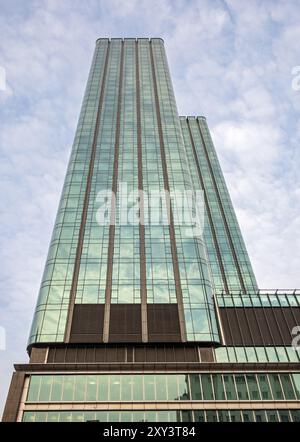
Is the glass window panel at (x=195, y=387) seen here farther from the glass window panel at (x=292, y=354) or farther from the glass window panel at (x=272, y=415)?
the glass window panel at (x=292, y=354)

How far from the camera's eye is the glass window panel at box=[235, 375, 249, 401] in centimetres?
4152

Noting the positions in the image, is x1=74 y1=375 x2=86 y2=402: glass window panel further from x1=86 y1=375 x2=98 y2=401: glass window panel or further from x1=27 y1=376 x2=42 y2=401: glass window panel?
x1=27 y1=376 x2=42 y2=401: glass window panel

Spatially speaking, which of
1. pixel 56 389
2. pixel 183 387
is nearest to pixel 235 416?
pixel 183 387

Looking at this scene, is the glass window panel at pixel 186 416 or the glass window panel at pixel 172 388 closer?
the glass window panel at pixel 186 416

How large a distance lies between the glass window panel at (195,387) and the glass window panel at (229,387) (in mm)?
3428

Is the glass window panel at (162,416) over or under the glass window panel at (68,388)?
under

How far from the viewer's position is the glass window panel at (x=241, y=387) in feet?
136

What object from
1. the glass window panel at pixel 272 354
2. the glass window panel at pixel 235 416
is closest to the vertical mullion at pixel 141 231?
the glass window panel at pixel 235 416

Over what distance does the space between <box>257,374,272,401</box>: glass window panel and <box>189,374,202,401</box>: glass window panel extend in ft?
25.6

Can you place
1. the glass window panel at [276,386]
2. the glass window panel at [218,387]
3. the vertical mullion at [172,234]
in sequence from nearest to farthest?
the glass window panel at [218,387] < the glass window panel at [276,386] < the vertical mullion at [172,234]

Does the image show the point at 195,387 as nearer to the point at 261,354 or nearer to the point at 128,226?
the point at 261,354

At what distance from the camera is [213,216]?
334 feet

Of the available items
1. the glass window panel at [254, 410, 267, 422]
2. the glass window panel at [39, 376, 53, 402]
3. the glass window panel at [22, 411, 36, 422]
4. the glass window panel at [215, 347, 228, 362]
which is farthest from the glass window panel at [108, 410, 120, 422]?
the glass window panel at [254, 410, 267, 422]
